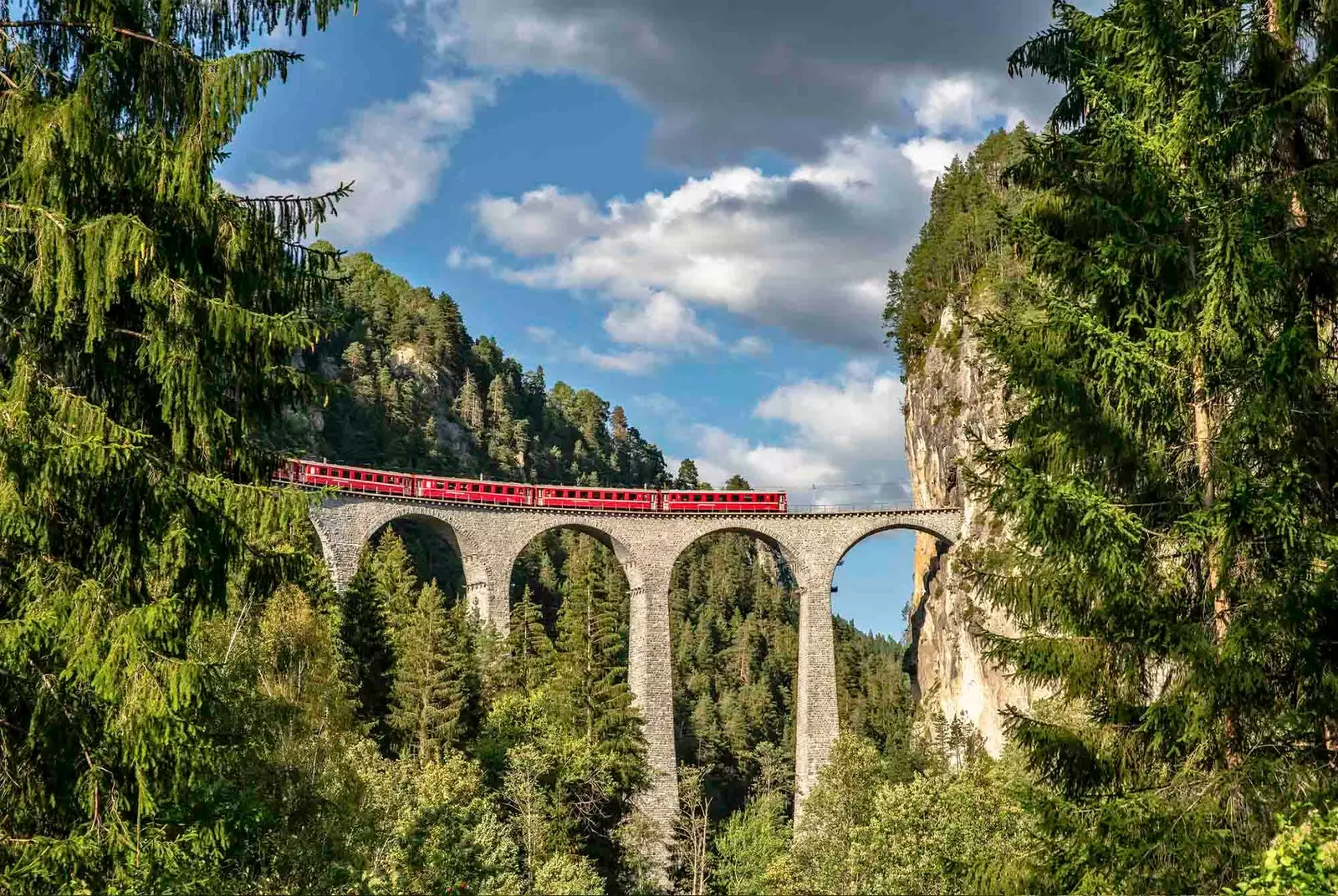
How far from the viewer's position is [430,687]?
38969 mm

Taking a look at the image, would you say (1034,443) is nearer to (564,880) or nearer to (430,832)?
(430,832)

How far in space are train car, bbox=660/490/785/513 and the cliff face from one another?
7.91 metres

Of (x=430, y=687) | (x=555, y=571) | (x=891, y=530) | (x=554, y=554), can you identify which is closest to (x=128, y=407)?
(x=430, y=687)

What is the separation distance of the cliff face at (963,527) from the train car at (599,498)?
13.2 meters

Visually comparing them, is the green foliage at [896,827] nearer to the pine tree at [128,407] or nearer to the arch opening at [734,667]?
the pine tree at [128,407]

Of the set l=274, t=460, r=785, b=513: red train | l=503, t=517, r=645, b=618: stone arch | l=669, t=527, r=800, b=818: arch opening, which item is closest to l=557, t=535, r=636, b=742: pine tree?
l=503, t=517, r=645, b=618: stone arch

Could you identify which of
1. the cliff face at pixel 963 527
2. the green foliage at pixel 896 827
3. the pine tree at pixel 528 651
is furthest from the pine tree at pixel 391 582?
the cliff face at pixel 963 527

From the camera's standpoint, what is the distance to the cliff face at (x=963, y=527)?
168ft

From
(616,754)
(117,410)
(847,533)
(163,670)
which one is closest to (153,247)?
(117,410)

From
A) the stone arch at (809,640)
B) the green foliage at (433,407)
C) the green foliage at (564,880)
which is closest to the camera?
the green foliage at (564,880)

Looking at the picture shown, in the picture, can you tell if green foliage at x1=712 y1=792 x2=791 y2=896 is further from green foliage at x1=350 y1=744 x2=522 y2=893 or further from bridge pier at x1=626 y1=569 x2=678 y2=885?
green foliage at x1=350 y1=744 x2=522 y2=893

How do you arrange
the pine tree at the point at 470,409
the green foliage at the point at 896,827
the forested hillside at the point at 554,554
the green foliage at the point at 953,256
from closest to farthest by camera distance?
the green foliage at the point at 896,827, the green foliage at the point at 953,256, the forested hillside at the point at 554,554, the pine tree at the point at 470,409

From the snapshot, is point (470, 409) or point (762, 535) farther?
point (470, 409)

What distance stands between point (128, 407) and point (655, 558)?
40905 millimetres
